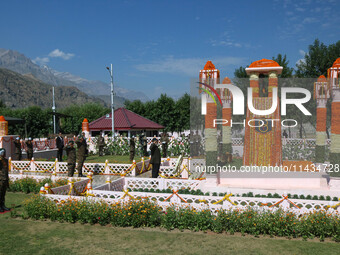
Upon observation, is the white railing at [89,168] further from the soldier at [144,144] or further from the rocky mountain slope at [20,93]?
the rocky mountain slope at [20,93]

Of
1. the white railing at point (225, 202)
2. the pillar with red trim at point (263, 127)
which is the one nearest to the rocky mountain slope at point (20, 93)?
the pillar with red trim at point (263, 127)

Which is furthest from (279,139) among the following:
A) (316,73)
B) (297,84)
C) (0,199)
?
(316,73)

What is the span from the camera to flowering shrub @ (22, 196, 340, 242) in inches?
266

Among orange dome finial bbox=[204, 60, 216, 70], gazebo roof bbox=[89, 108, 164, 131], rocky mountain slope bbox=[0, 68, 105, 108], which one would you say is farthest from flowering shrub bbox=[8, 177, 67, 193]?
rocky mountain slope bbox=[0, 68, 105, 108]

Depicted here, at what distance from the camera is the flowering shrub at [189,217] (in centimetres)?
676

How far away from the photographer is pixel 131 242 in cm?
664

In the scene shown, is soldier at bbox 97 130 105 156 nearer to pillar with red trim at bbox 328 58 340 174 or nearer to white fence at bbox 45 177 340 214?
white fence at bbox 45 177 340 214

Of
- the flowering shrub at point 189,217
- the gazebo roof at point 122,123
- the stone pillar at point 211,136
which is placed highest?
the gazebo roof at point 122,123

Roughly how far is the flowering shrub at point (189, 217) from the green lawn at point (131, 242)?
0.22 meters

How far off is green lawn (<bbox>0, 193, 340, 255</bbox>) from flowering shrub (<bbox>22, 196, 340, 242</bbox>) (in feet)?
0.71

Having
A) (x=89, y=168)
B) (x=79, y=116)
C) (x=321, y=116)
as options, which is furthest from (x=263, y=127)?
(x=79, y=116)

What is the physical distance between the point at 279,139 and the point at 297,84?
2.86 metres

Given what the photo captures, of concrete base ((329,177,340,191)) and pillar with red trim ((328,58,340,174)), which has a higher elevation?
pillar with red trim ((328,58,340,174))

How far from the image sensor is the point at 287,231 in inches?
268
